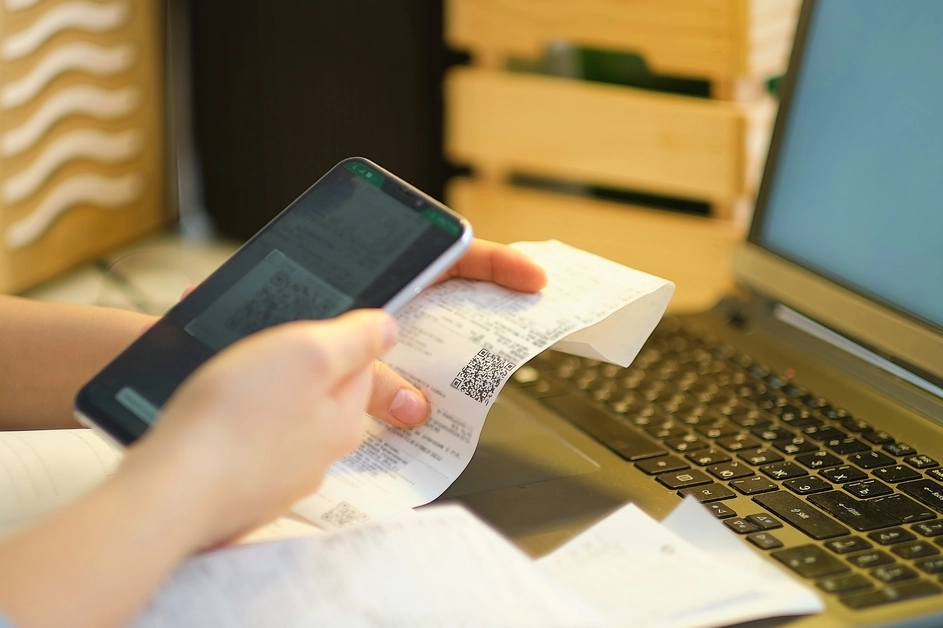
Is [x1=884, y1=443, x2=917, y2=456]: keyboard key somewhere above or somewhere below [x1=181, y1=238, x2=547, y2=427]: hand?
below

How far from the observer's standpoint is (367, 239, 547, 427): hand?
510 millimetres

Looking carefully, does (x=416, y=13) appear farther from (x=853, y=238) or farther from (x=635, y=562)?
(x=635, y=562)

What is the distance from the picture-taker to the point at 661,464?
0.52 metres

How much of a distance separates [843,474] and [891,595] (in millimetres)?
114

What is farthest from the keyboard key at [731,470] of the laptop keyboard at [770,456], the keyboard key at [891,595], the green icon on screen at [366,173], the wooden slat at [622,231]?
the wooden slat at [622,231]

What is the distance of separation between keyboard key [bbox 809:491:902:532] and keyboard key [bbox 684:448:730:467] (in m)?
0.05

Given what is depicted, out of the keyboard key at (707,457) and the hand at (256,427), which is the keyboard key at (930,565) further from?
the hand at (256,427)

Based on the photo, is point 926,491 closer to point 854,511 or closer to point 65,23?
point 854,511

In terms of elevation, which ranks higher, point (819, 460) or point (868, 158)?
point (868, 158)

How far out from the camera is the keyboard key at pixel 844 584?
400mm

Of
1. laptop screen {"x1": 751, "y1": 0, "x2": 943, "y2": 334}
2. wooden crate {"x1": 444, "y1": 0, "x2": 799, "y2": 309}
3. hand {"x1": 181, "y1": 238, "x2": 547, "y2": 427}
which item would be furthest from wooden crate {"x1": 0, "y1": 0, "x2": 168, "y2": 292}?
Result: laptop screen {"x1": 751, "y1": 0, "x2": 943, "y2": 334}

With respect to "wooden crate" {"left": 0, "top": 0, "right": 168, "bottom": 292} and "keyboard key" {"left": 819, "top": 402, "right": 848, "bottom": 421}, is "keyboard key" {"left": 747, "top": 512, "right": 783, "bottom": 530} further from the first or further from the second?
"wooden crate" {"left": 0, "top": 0, "right": 168, "bottom": 292}

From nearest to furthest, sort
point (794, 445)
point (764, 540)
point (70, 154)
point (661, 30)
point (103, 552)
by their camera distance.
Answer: point (103, 552) < point (764, 540) < point (794, 445) < point (661, 30) < point (70, 154)

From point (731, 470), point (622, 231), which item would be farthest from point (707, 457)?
point (622, 231)
